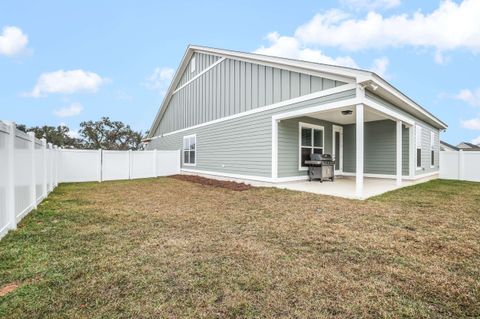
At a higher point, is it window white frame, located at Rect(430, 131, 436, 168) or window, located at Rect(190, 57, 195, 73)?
window, located at Rect(190, 57, 195, 73)

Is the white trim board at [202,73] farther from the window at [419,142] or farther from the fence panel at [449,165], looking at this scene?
the fence panel at [449,165]

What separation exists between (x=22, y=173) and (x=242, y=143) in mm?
6778

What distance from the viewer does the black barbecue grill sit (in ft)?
29.3

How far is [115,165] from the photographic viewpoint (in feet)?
41.2

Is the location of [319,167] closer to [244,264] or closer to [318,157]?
[318,157]

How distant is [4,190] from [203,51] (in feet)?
34.7

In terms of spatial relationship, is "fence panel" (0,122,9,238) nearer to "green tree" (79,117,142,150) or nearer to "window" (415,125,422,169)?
"window" (415,125,422,169)

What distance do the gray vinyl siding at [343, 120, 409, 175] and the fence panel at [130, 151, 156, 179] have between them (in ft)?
34.1

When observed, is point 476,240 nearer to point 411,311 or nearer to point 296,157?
point 411,311

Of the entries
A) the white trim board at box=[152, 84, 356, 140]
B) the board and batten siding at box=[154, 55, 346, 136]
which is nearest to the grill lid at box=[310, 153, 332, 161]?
the white trim board at box=[152, 84, 356, 140]

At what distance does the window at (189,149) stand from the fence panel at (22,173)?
8720 millimetres

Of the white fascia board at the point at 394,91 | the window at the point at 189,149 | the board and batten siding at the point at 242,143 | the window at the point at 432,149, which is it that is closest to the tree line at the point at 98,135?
the window at the point at 189,149

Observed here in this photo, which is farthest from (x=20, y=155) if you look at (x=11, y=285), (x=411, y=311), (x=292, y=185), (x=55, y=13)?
(x=55, y=13)

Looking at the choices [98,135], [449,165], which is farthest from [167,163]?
[98,135]
